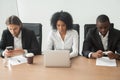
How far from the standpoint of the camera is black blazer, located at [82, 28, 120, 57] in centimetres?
238

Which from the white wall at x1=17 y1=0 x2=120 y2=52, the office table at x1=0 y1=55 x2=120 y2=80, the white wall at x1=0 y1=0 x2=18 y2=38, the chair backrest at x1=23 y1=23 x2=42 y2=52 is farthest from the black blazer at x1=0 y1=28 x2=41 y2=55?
the white wall at x1=0 y1=0 x2=18 y2=38

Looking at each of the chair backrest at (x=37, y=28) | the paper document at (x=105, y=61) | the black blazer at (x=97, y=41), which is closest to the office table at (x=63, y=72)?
the paper document at (x=105, y=61)

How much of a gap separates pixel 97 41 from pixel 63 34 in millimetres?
417

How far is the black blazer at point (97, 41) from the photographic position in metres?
2.38

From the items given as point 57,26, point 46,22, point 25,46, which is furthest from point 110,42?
point 46,22

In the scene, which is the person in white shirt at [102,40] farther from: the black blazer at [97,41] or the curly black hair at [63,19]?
the curly black hair at [63,19]

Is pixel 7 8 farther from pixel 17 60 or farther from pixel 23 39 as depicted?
pixel 17 60

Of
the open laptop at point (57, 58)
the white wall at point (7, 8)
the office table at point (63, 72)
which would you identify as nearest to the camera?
the office table at point (63, 72)

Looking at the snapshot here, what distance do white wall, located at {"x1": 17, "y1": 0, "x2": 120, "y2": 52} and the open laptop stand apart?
173cm

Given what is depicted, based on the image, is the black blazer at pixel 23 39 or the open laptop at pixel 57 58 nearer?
the open laptop at pixel 57 58

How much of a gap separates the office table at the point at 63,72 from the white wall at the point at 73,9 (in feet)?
5.12

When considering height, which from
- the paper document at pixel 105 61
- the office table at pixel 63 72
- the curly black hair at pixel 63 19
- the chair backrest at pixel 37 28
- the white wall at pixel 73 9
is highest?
the white wall at pixel 73 9

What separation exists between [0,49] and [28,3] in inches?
60.9

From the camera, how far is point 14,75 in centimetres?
184
